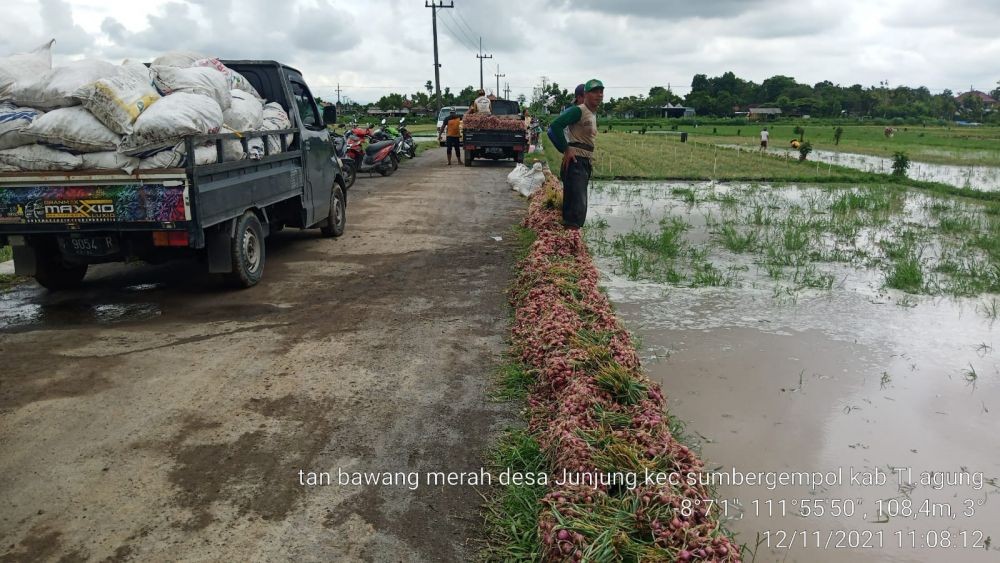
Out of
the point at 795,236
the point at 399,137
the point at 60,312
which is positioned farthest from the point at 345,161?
the point at 60,312

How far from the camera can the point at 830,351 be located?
223 inches

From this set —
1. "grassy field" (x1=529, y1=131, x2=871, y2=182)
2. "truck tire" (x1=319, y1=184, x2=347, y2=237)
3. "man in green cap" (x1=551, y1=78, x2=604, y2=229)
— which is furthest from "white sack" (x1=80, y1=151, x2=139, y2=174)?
"grassy field" (x1=529, y1=131, x2=871, y2=182)

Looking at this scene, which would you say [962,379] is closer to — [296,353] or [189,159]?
[296,353]

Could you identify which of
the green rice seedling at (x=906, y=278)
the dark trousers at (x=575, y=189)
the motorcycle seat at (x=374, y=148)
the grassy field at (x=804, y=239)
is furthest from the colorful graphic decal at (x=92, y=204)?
the motorcycle seat at (x=374, y=148)

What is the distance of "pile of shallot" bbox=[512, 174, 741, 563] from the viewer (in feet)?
8.71

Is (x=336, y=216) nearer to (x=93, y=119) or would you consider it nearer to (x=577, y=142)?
(x=577, y=142)

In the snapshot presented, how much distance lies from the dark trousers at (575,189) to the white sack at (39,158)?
458 centimetres

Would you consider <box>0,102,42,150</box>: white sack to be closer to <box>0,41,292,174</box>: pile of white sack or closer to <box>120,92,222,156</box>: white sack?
<box>0,41,292,174</box>: pile of white sack

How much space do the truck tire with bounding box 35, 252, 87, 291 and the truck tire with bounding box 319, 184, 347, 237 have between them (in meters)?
3.17

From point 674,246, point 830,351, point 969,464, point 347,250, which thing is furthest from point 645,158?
point 969,464

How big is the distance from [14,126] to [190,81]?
1.41 m

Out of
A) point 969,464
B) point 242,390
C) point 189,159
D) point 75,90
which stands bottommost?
point 969,464

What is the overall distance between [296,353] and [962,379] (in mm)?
4836

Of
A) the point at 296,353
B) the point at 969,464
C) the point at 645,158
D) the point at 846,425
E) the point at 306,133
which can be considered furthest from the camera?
the point at 645,158
